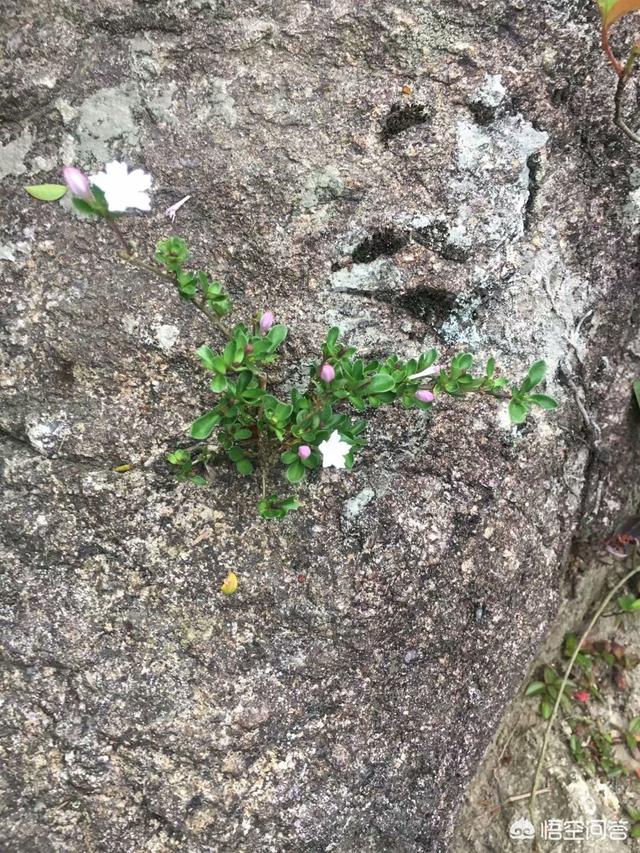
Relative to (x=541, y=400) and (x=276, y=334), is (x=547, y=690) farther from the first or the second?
(x=276, y=334)

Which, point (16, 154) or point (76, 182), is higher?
point (16, 154)

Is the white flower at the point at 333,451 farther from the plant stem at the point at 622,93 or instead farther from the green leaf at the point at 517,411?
the plant stem at the point at 622,93

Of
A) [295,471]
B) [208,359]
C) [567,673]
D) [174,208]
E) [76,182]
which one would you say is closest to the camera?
[76,182]

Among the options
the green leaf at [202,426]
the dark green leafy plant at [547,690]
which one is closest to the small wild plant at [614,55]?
the green leaf at [202,426]

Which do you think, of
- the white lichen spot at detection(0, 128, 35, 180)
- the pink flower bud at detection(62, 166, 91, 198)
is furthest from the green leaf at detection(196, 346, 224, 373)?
the white lichen spot at detection(0, 128, 35, 180)

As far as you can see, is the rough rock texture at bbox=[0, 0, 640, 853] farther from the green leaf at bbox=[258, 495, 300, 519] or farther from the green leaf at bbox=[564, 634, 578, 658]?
the green leaf at bbox=[564, 634, 578, 658]

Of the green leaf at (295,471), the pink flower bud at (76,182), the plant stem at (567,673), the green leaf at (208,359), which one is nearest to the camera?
the pink flower bud at (76,182)

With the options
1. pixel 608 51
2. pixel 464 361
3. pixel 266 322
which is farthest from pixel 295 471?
pixel 608 51

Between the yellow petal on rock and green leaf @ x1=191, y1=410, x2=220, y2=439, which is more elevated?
green leaf @ x1=191, y1=410, x2=220, y2=439
